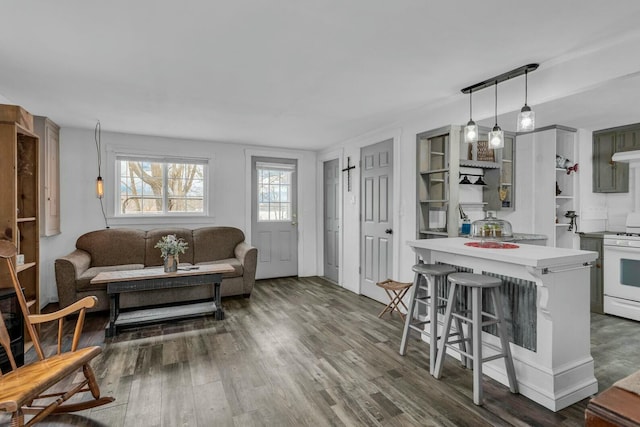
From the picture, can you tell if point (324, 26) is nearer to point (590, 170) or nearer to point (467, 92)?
point (467, 92)

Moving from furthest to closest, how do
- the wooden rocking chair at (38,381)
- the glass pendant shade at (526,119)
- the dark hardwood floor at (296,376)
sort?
the glass pendant shade at (526,119) < the dark hardwood floor at (296,376) < the wooden rocking chair at (38,381)

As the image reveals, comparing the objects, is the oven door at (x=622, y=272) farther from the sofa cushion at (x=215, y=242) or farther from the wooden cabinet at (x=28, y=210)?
the wooden cabinet at (x=28, y=210)

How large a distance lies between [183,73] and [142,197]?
2914mm

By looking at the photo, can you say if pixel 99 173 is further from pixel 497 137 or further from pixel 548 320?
pixel 548 320

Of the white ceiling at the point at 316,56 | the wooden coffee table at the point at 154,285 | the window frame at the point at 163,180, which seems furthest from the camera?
the window frame at the point at 163,180

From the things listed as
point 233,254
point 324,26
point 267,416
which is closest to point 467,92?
point 324,26

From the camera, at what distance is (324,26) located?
194cm

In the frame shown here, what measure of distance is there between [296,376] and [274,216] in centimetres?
358

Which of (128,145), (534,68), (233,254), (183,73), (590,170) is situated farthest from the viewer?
(233,254)

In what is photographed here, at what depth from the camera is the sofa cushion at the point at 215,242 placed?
4.88 metres

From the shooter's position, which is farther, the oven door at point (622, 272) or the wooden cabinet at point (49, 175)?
the wooden cabinet at point (49, 175)

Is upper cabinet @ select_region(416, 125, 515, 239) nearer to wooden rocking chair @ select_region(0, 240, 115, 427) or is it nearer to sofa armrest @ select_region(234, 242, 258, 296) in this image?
sofa armrest @ select_region(234, 242, 258, 296)

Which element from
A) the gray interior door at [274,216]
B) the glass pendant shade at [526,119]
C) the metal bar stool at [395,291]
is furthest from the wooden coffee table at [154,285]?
the glass pendant shade at [526,119]

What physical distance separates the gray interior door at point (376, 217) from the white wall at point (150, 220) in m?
1.40
